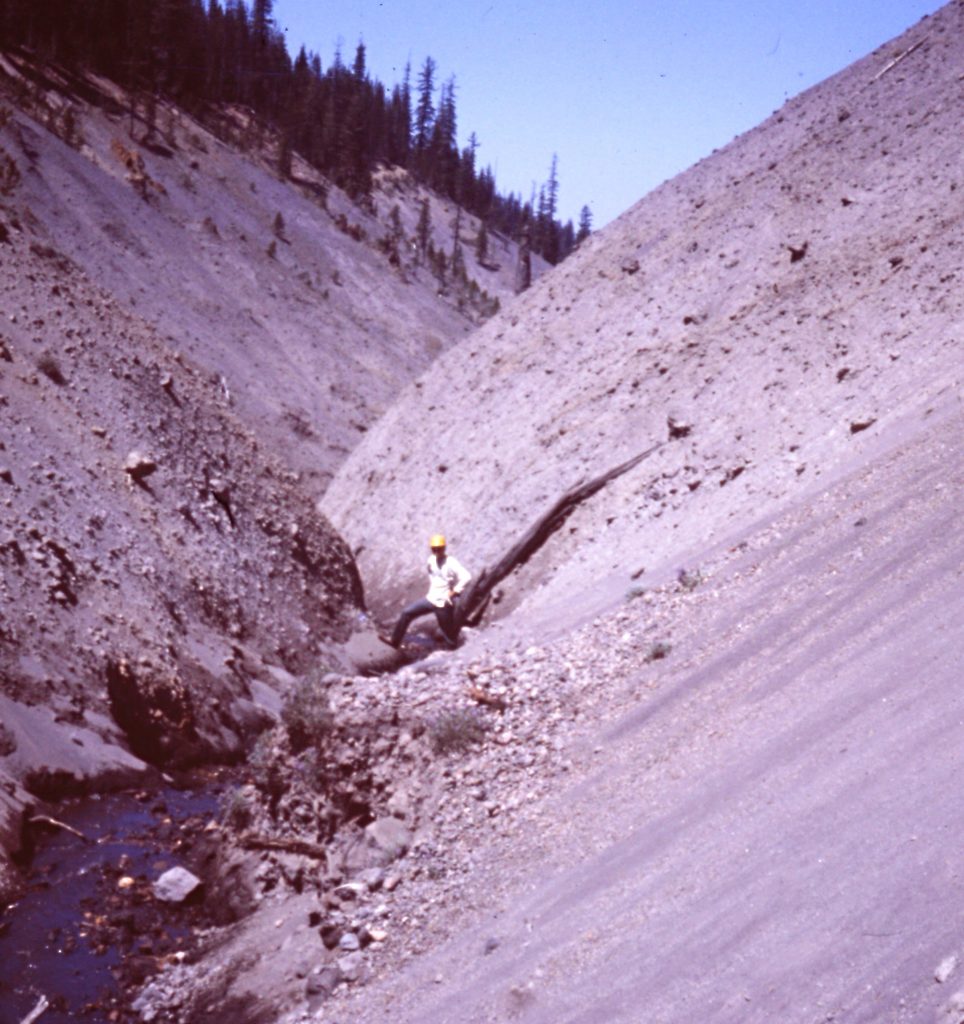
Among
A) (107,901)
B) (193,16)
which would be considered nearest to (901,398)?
(107,901)

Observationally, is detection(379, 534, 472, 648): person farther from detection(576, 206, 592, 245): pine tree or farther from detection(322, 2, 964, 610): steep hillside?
detection(576, 206, 592, 245): pine tree

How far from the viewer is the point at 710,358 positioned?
1775 centimetres

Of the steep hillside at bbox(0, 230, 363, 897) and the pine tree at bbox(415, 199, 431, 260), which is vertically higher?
the pine tree at bbox(415, 199, 431, 260)

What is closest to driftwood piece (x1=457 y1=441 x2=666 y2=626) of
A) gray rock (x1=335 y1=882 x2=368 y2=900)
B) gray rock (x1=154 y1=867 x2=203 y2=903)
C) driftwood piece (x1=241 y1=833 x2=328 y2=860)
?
driftwood piece (x1=241 y1=833 x2=328 y2=860)

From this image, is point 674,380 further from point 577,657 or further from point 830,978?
point 830,978

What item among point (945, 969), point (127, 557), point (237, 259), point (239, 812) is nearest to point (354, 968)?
point (239, 812)

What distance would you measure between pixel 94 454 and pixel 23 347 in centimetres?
217

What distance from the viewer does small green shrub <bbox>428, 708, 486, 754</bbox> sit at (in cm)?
813

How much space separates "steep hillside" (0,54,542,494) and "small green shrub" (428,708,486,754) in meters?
21.5

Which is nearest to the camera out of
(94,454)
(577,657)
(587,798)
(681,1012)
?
(681,1012)

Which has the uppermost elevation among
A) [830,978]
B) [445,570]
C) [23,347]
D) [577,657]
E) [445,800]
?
[23,347]

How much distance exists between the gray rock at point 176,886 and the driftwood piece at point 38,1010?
146 cm

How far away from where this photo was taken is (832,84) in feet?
75.8

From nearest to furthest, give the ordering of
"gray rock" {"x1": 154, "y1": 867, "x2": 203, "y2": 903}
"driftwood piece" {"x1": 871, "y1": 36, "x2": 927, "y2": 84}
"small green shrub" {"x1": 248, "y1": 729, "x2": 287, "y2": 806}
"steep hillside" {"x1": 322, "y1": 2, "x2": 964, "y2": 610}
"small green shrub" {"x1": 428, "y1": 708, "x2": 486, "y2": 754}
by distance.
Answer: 1. "small green shrub" {"x1": 428, "y1": 708, "x2": 486, "y2": 754}
2. "gray rock" {"x1": 154, "y1": 867, "x2": 203, "y2": 903}
3. "small green shrub" {"x1": 248, "y1": 729, "x2": 287, "y2": 806}
4. "steep hillside" {"x1": 322, "y1": 2, "x2": 964, "y2": 610}
5. "driftwood piece" {"x1": 871, "y1": 36, "x2": 927, "y2": 84}
